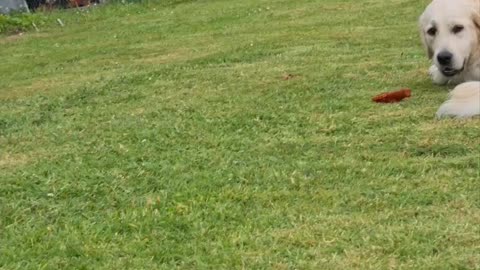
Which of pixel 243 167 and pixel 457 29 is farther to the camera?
pixel 457 29

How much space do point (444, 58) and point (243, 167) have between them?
1.77m

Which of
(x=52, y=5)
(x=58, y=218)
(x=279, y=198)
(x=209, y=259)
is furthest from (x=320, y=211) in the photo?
(x=52, y=5)

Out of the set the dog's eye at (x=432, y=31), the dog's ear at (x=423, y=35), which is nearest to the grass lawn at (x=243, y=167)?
the dog's ear at (x=423, y=35)

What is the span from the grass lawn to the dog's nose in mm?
189

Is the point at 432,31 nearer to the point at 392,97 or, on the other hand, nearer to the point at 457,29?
the point at 457,29

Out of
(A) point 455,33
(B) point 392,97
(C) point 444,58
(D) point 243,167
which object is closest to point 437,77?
(C) point 444,58

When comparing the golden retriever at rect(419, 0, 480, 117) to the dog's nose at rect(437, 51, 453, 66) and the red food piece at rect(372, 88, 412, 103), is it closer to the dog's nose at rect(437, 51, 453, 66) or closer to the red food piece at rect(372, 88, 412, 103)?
the dog's nose at rect(437, 51, 453, 66)

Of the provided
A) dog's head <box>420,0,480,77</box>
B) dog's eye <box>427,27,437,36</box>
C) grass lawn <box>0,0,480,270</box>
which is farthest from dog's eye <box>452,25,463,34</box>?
grass lawn <box>0,0,480,270</box>

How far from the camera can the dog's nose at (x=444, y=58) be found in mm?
4559

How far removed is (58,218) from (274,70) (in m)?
3.14

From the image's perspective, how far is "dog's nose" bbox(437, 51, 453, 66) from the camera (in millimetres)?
4559

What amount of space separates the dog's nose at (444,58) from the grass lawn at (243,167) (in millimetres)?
189

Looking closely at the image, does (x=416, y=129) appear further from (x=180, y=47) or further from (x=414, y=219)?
(x=180, y=47)

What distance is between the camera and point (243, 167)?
10.8 feet
